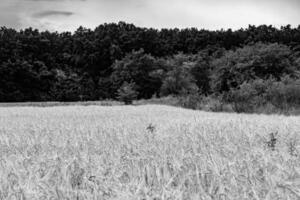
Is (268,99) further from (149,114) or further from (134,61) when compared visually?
(134,61)

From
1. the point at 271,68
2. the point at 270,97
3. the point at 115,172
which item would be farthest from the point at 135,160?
A: the point at 271,68

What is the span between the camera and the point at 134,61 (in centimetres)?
8044

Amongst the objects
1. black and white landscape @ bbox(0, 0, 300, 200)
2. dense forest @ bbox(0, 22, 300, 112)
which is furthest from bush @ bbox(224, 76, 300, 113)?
dense forest @ bbox(0, 22, 300, 112)

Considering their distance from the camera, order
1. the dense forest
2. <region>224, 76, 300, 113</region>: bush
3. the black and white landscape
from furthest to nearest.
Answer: the dense forest, <region>224, 76, 300, 113</region>: bush, the black and white landscape

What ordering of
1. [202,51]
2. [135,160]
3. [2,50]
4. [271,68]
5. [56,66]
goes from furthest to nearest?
[202,51]
[56,66]
[2,50]
[271,68]
[135,160]

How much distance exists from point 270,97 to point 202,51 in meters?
62.6

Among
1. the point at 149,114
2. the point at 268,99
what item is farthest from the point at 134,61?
the point at 149,114

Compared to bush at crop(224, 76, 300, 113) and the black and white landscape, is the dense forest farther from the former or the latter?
bush at crop(224, 76, 300, 113)

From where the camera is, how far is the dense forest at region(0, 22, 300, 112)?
200ft

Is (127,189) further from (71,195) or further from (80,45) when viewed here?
(80,45)

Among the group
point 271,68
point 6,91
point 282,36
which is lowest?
point 6,91

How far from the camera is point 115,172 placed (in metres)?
2.79

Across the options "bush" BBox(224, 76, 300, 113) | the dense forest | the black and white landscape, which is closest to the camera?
the black and white landscape

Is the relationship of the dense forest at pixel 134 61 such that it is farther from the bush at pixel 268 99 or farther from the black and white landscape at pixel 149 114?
the bush at pixel 268 99
